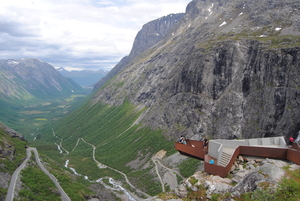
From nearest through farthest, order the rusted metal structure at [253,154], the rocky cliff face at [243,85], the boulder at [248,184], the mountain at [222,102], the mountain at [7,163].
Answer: the boulder at [248,184] < the rusted metal structure at [253,154] < the mountain at [7,163] < the rocky cliff face at [243,85] < the mountain at [222,102]

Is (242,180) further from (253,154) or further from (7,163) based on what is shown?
(7,163)

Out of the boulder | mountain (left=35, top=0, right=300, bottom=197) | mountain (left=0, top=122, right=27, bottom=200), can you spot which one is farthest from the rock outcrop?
mountain (left=35, top=0, right=300, bottom=197)

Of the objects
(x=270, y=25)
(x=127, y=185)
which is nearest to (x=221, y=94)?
(x=270, y=25)

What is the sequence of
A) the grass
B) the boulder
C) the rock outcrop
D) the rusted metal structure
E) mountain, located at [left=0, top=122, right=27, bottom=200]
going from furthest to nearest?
the grass → mountain, located at [left=0, top=122, right=27, bottom=200] → the rusted metal structure → the rock outcrop → the boulder

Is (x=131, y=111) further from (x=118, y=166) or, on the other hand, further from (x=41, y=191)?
(x=41, y=191)

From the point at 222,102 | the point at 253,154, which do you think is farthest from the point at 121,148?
the point at 253,154

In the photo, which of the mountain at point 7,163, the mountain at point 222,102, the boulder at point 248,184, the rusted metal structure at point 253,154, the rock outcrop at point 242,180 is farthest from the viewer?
the mountain at point 222,102

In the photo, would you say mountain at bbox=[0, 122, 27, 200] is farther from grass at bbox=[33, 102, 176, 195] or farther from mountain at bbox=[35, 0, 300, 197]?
grass at bbox=[33, 102, 176, 195]

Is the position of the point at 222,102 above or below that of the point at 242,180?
below

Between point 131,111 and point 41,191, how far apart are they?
461 feet

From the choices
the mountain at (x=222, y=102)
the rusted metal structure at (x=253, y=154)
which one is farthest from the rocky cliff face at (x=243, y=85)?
the rusted metal structure at (x=253, y=154)

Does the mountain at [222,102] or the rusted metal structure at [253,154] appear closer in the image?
the rusted metal structure at [253,154]

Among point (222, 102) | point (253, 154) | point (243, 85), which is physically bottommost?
point (222, 102)

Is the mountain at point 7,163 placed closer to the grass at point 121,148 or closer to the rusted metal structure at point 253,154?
the rusted metal structure at point 253,154
